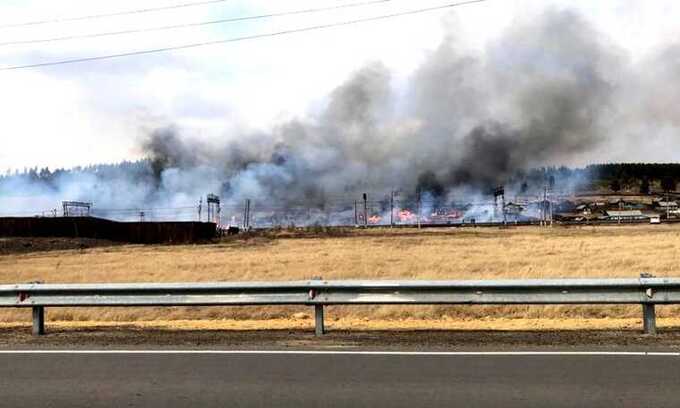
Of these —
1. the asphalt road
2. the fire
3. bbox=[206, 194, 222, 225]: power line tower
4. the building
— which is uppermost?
bbox=[206, 194, 222, 225]: power line tower

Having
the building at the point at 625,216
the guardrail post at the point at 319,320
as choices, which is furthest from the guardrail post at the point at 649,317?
the building at the point at 625,216

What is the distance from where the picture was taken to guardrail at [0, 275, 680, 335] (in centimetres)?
877

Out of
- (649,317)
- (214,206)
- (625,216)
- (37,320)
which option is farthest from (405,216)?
(649,317)

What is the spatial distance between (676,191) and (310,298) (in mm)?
192903

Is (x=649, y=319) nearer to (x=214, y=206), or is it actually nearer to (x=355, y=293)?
(x=355, y=293)

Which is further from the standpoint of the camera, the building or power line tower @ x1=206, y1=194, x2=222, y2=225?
the building

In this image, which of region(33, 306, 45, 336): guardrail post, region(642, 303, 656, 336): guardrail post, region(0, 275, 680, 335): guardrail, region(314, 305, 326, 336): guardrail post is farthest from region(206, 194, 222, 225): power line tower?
region(642, 303, 656, 336): guardrail post

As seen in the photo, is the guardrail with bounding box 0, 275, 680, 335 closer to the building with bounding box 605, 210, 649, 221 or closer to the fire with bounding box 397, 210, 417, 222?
the building with bounding box 605, 210, 649, 221

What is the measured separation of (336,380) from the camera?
6.54m

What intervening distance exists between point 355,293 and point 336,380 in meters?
2.76

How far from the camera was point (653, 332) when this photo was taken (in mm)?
8773

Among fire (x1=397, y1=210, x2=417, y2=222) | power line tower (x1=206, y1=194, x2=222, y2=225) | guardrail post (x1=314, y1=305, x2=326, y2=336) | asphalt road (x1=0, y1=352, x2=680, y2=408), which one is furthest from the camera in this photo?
fire (x1=397, y1=210, x2=417, y2=222)

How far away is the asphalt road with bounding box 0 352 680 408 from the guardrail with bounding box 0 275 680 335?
1430 mm

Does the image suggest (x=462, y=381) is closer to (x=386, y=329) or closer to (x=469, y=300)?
(x=469, y=300)
